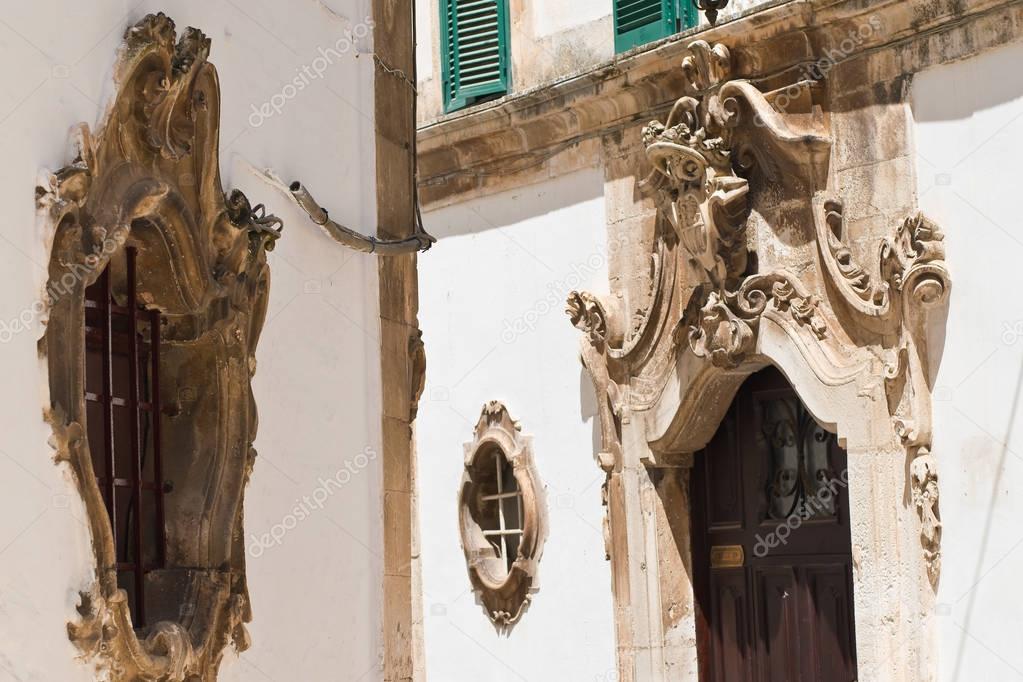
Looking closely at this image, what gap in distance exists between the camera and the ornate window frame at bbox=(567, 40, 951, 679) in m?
9.82

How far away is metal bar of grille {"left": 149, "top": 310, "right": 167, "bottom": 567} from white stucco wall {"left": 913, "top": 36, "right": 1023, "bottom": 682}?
15.0 ft

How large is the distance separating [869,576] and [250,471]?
4204 mm

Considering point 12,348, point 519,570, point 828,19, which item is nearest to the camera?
point 12,348

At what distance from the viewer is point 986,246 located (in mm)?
9578

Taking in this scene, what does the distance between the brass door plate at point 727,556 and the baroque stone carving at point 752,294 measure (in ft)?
1.88

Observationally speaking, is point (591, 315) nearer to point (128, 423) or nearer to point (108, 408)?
point (128, 423)

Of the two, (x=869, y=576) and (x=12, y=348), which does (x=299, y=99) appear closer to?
(x=12, y=348)

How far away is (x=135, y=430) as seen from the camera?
6.65m

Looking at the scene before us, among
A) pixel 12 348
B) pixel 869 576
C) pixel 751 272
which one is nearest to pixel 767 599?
pixel 869 576

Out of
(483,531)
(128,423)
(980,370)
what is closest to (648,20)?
(980,370)

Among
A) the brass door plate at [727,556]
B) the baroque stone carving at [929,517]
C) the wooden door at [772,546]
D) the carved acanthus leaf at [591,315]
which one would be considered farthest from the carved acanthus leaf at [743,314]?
the brass door plate at [727,556]

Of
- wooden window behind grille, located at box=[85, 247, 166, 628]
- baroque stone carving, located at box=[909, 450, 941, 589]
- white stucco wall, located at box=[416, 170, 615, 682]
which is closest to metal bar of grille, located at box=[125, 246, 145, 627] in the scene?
wooden window behind grille, located at box=[85, 247, 166, 628]

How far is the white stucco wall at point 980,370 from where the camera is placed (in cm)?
941

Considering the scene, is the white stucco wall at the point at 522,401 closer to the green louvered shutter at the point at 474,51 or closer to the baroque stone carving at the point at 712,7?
the green louvered shutter at the point at 474,51
